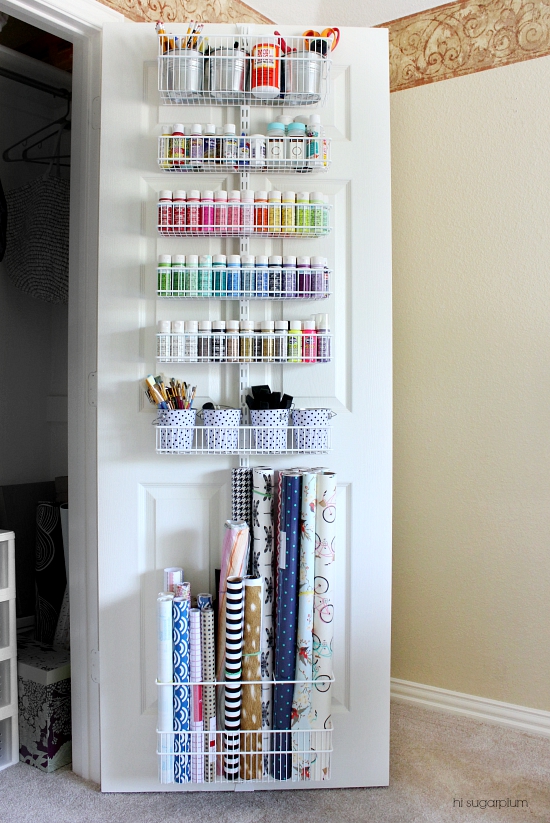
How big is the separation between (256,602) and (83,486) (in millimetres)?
626

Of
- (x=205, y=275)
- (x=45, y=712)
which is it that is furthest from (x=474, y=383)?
(x=45, y=712)

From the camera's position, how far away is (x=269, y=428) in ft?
5.64

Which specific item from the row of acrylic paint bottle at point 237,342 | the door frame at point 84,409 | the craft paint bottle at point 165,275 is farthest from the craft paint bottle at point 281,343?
the door frame at point 84,409

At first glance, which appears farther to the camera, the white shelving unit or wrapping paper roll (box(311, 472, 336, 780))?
the white shelving unit

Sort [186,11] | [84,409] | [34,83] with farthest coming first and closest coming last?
[34,83] < [186,11] < [84,409]

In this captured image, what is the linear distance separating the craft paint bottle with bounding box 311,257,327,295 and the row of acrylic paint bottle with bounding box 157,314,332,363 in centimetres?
9

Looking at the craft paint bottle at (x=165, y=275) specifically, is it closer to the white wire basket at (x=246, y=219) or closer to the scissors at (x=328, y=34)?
the white wire basket at (x=246, y=219)

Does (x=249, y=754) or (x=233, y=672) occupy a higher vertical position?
(x=233, y=672)

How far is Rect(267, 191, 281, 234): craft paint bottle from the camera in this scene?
1.76 metres

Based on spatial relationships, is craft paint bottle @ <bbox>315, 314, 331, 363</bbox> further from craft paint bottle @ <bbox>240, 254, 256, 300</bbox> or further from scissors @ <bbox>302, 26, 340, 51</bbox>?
scissors @ <bbox>302, 26, 340, 51</bbox>

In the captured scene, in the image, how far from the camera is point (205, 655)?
173cm

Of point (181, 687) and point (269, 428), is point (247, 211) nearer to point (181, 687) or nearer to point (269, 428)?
point (269, 428)

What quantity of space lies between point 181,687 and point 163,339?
918 mm

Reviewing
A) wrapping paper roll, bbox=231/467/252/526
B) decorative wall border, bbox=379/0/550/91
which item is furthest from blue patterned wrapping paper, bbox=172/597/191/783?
decorative wall border, bbox=379/0/550/91
